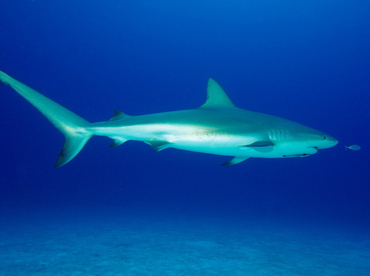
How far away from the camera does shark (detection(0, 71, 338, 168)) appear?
3.99 m

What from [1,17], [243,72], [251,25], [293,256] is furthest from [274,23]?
[293,256]

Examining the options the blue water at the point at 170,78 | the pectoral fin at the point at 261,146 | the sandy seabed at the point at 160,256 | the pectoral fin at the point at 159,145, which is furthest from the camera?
the blue water at the point at 170,78

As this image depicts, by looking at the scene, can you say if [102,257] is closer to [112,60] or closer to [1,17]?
[1,17]

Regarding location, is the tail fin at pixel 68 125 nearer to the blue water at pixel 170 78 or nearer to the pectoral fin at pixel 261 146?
the pectoral fin at pixel 261 146

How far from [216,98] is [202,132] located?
1.38 metres

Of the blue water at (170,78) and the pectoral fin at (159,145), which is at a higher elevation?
the blue water at (170,78)

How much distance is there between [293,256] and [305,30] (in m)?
39.0

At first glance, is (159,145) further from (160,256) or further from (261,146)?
(160,256)

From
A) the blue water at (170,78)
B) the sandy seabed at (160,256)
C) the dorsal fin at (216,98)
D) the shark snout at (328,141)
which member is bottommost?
the sandy seabed at (160,256)

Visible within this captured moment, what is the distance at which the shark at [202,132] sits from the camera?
157 inches

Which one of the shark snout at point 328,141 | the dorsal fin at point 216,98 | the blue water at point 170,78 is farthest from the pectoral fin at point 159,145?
the blue water at point 170,78

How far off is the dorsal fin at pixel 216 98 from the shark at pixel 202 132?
59cm

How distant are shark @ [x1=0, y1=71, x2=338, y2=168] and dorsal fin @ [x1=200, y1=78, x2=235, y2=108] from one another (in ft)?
1.92

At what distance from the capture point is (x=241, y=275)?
4.98 metres
